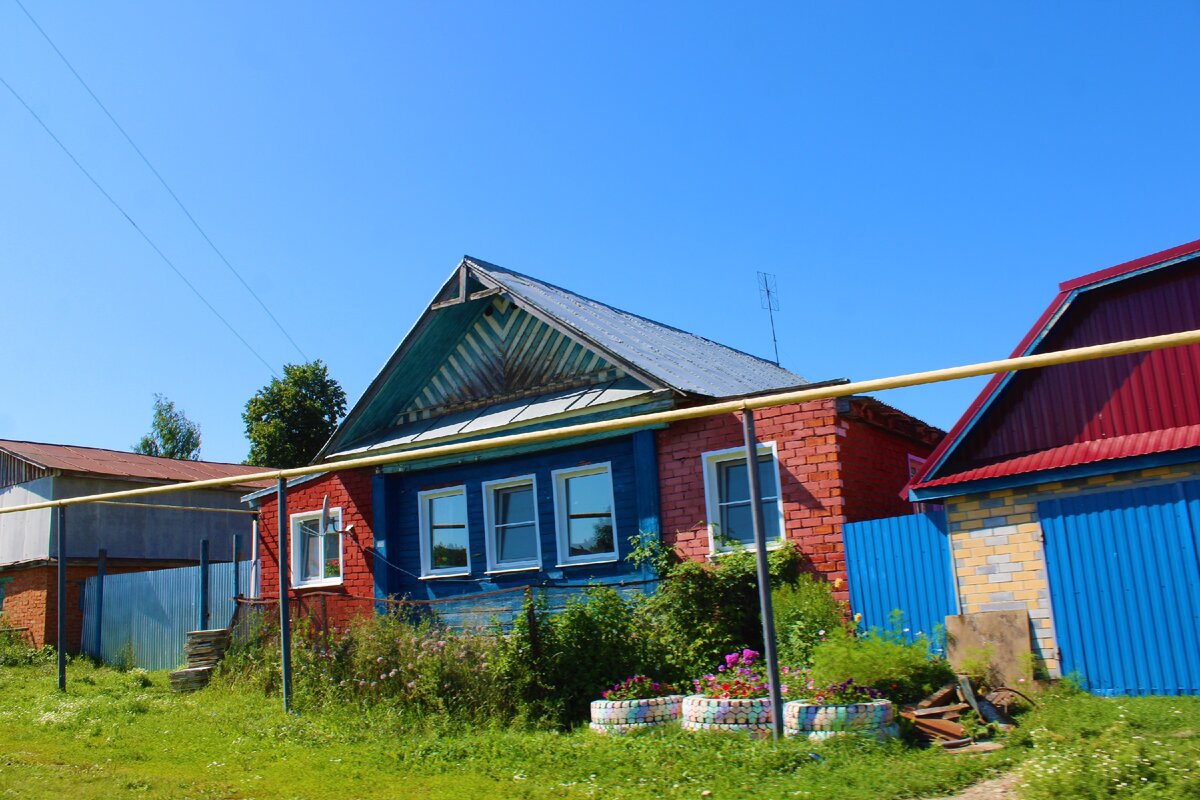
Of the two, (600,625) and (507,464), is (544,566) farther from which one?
(600,625)

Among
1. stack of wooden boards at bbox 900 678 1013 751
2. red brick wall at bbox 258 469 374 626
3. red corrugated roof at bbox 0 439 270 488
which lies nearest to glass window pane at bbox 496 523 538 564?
red brick wall at bbox 258 469 374 626

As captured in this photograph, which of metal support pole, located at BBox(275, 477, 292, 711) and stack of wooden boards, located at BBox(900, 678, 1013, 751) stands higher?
metal support pole, located at BBox(275, 477, 292, 711)

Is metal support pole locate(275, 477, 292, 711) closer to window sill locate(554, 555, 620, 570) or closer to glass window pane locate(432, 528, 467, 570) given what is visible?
window sill locate(554, 555, 620, 570)

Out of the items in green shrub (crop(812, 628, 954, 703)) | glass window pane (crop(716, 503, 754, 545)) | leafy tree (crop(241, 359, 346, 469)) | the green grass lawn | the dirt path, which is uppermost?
leafy tree (crop(241, 359, 346, 469))

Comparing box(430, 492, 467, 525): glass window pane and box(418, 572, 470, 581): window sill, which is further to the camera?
box(430, 492, 467, 525): glass window pane

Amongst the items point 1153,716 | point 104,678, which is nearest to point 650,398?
point 1153,716

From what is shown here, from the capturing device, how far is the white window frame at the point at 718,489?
40.2 feet

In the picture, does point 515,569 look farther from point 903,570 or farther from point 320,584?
point 903,570

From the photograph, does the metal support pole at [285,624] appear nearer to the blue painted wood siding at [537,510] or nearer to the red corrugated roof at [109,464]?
the blue painted wood siding at [537,510]

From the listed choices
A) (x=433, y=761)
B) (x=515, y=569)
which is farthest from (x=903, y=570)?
(x=515, y=569)

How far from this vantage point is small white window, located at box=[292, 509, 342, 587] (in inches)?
674

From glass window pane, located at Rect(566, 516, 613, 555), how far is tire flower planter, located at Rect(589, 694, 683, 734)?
179 inches

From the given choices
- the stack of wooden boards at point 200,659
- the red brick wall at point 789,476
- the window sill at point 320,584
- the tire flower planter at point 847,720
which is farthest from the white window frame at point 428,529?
the tire flower planter at point 847,720

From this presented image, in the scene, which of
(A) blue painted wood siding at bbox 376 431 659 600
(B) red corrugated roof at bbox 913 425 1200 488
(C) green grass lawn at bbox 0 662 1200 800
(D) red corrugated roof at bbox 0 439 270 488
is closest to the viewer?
(C) green grass lawn at bbox 0 662 1200 800
